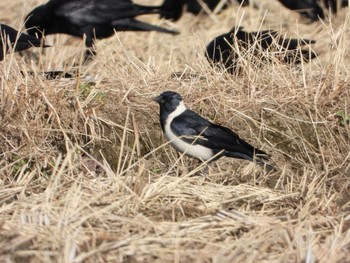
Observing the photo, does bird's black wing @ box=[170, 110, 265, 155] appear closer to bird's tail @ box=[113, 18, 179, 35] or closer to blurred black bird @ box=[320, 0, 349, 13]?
bird's tail @ box=[113, 18, 179, 35]

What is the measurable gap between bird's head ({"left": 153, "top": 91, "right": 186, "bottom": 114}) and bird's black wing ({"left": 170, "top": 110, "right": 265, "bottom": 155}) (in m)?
0.10

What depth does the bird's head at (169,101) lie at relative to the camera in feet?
19.3

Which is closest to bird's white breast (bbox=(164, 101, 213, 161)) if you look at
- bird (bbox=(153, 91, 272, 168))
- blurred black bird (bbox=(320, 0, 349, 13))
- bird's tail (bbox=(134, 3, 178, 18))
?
bird (bbox=(153, 91, 272, 168))

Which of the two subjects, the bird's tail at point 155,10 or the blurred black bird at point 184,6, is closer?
the bird's tail at point 155,10

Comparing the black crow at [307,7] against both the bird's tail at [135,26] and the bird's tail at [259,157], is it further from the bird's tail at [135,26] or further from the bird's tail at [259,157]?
the bird's tail at [259,157]

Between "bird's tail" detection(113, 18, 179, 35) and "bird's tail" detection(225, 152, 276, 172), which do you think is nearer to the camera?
"bird's tail" detection(225, 152, 276, 172)

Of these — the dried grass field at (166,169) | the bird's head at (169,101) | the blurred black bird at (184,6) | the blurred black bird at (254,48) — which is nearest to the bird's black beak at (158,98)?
the bird's head at (169,101)

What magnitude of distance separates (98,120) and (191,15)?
523 cm

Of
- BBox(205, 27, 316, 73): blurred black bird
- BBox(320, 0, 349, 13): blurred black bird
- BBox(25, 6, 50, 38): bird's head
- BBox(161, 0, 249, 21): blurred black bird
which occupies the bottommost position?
BBox(161, 0, 249, 21): blurred black bird

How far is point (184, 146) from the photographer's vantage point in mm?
5758

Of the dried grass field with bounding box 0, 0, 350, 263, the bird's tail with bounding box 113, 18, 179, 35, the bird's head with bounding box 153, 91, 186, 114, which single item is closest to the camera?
the dried grass field with bounding box 0, 0, 350, 263

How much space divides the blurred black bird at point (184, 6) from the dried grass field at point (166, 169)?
8.84ft

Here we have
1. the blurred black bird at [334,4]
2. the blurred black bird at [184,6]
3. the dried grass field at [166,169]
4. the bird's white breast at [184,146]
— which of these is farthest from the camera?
the blurred black bird at [184,6]

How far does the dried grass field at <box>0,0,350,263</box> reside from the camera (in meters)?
4.10
